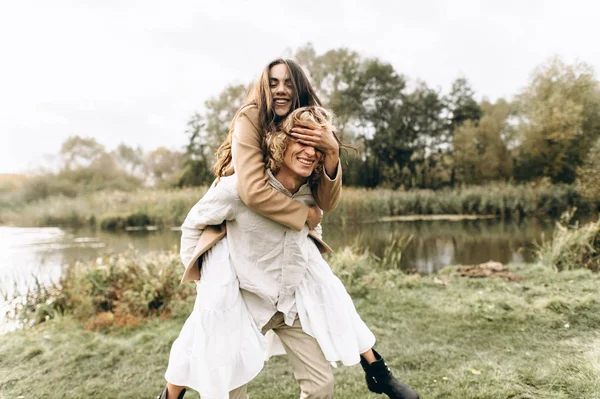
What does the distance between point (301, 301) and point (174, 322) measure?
9.50 feet

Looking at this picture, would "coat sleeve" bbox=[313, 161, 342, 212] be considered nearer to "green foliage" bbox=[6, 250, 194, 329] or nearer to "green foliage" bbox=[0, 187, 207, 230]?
"green foliage" bbox=[6, 250, 194, 329]

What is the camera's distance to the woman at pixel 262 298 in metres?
1.80

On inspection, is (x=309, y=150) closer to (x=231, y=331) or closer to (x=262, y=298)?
(x=262, y=298)

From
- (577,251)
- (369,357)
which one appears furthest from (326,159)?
(577,251)

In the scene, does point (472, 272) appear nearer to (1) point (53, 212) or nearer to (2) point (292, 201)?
(2) point (292, 201)

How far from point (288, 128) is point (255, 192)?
1.06 ft

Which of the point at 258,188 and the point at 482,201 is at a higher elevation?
the point at 258,188

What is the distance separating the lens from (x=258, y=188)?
69.0 inches

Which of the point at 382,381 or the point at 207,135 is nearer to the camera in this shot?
the point at 382,381

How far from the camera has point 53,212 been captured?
670 inches

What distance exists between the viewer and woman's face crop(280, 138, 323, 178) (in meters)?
1.84

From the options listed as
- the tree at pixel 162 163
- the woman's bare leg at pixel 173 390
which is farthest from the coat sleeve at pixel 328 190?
the tree at pixel 162 163

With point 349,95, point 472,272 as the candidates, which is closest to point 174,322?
point 472,272

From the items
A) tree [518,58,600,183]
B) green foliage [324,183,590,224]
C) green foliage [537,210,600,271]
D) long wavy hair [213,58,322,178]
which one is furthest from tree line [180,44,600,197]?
long wavy hair [213,58,322,178]
